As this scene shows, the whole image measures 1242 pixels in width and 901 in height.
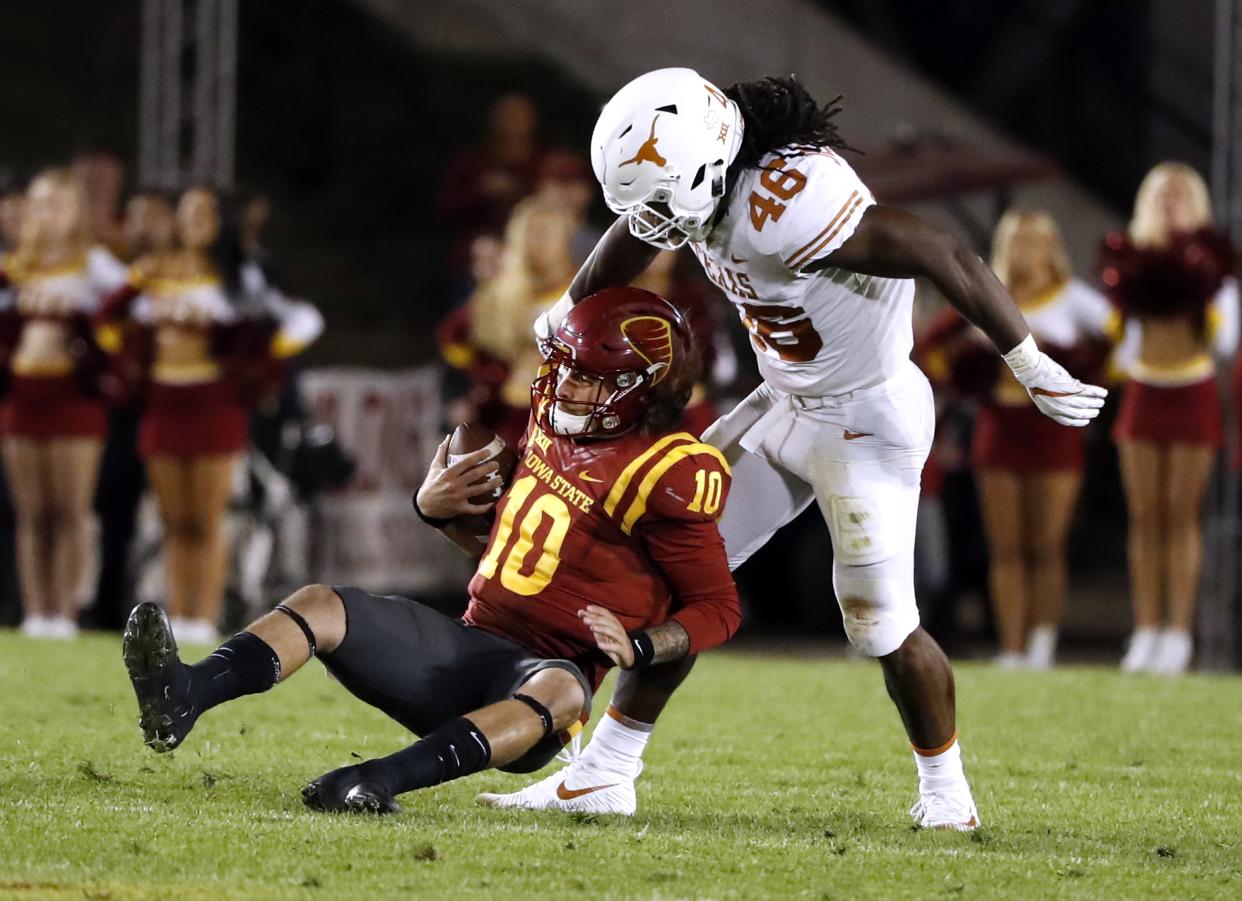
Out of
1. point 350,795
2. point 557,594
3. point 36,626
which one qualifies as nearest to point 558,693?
point 557,594

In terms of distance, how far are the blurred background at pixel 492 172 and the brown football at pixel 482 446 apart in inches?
164

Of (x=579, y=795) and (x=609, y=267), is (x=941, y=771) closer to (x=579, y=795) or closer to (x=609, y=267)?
(x=579, y=795)

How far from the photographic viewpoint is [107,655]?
26.8ft

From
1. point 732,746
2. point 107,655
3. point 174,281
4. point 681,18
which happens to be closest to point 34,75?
point 681,18

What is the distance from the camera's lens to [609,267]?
4867mm

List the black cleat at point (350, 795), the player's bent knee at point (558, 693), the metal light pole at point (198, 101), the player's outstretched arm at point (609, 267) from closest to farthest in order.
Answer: the black cleat at point (350, 795) < the player's bent knee at point (558, 693) < the player's outstretched arm at point (609, 267) < the metal light pole at point (198, 101)

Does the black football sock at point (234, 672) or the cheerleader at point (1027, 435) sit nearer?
the black football sock at point (234, 672)

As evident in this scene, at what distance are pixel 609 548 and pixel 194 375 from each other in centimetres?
513

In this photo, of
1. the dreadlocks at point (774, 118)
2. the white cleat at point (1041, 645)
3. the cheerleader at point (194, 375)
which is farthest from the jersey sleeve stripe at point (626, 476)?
the white cleat at point (1041, 645)

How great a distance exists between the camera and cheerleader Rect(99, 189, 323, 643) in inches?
364

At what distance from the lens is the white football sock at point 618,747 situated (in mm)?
4723

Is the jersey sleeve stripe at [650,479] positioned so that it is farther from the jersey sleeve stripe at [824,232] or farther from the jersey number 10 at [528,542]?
the jersey sleeve stripe at [824,232]

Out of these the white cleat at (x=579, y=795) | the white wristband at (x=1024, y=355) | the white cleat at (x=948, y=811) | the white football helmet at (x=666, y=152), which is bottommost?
the white cleat at (x=579, y=795)

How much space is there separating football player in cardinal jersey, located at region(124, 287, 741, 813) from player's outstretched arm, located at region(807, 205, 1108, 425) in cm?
48
